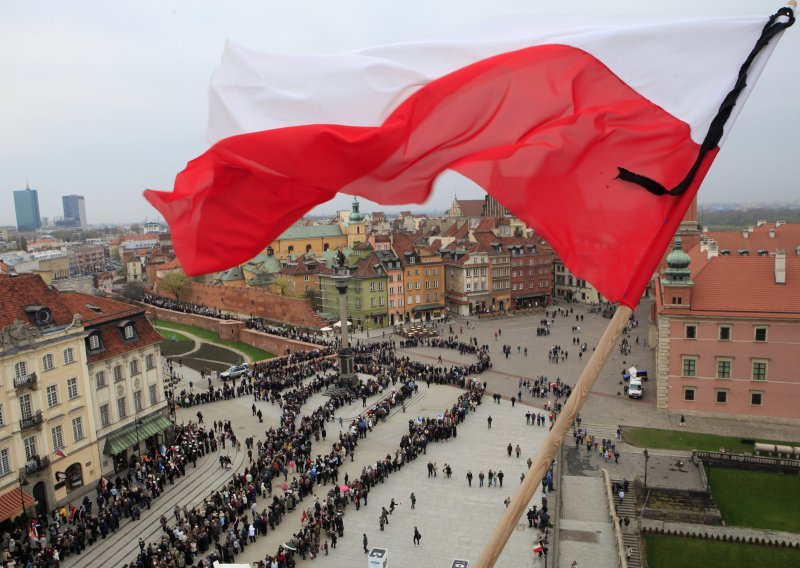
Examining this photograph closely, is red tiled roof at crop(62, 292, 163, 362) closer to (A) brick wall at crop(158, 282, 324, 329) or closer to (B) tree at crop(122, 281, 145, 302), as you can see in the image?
(A) brick wall at crop(158, 282, 324, 329)

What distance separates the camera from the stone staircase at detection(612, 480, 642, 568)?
2353 cm

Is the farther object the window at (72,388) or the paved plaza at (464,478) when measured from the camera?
the window at (72,388)

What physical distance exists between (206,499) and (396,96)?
24.2 meters

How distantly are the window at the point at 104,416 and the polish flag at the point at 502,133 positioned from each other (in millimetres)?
24977

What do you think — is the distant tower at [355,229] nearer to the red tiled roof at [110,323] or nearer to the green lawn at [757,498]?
the red tiled roof at [110,323]

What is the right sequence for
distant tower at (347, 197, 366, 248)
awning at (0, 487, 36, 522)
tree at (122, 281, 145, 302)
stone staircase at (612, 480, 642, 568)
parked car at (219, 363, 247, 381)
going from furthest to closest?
distant tower at (347, 197, 366, 248) < tree at (122, 281, 145, 302) < parked car at (219, 363, 247, 381) < awning at (0, 487, 36, 522) < stone staircase at (612, 480, 642, 568)

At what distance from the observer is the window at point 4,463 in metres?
25.7

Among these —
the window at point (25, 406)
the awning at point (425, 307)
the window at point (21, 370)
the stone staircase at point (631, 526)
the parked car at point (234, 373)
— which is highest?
the window at point (21, 370)

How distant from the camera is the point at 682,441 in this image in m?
34.5

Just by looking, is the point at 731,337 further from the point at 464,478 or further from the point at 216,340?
the point at 216,340

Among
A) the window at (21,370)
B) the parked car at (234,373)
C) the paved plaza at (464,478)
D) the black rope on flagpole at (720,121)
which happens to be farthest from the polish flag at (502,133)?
the parked car at (234,373)

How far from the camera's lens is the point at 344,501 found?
26938 mm

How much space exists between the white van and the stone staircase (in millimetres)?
13222

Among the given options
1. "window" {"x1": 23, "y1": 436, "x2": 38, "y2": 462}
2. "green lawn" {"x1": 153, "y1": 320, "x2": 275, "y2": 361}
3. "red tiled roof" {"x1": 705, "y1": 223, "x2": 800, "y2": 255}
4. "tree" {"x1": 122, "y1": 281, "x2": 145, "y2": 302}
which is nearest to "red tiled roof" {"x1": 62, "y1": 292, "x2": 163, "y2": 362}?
"window" {"x1": 23, "y1": 436, "x2": 38, "y2": 462}
